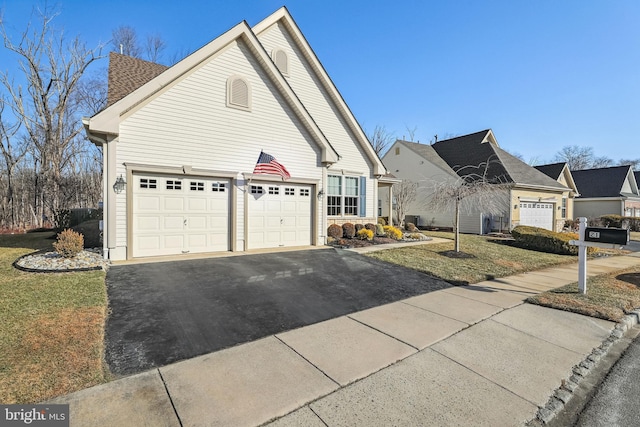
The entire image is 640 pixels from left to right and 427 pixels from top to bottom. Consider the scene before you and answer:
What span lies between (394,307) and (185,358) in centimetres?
371

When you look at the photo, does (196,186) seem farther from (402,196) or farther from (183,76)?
(402,196)

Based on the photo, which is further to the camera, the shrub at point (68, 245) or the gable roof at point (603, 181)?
the gable roof at point (603, 181)

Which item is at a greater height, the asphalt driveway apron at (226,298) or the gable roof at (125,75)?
the gable roof at (125,75)

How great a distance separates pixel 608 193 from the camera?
29938 millimetres

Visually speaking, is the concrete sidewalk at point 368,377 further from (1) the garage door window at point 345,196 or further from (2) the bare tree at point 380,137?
(2) the bare tree at point 380,137

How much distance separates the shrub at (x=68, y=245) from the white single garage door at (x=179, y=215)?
1246mm

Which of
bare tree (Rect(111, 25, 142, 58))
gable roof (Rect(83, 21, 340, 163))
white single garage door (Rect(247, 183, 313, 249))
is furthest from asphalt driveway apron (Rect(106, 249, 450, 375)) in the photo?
bare tree (Rect(111, 25, 142, 58))

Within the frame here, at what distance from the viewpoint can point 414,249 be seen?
11.8 m

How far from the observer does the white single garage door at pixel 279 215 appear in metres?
10.5

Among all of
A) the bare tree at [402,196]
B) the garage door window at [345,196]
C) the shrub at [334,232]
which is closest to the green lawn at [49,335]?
the shrub at [334,232]

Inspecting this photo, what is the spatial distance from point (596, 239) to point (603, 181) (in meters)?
Result: 34.9

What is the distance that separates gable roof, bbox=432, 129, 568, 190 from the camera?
21219 millimetres

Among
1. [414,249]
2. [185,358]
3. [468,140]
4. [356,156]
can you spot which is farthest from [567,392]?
[468,140]

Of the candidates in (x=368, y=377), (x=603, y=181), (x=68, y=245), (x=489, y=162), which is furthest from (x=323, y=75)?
(x=603, y=181)
